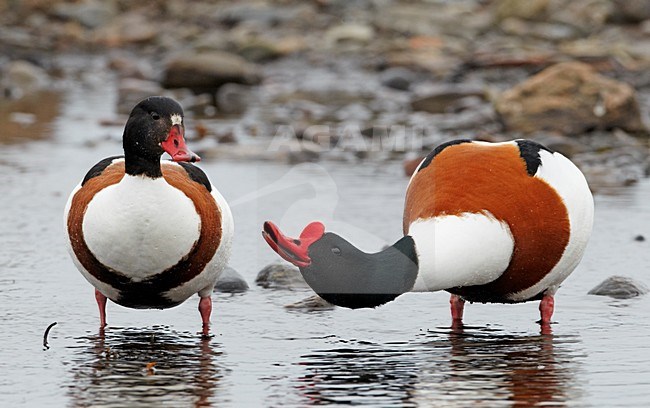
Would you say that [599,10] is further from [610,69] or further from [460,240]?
[460,240]

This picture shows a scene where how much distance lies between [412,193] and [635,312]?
5.84ft

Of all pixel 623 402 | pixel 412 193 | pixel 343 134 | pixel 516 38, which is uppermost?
pixel 516 38

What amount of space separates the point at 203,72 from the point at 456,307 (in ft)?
55.8

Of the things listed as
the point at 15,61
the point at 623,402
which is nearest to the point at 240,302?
the point at 623,402

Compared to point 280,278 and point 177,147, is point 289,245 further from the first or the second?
point 280,278

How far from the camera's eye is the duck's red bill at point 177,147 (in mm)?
7320

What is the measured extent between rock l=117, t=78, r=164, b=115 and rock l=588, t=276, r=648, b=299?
552 inches

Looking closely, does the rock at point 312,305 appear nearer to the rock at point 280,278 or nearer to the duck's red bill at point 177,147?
the rock at point 280,278

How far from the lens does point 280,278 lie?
9.45 metres

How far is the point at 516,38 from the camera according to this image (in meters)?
32.1

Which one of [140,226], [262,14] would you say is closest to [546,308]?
[140,226]

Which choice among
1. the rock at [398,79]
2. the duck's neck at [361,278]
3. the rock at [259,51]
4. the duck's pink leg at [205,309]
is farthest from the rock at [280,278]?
the rock at [259,51]

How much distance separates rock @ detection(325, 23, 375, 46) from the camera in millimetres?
32875

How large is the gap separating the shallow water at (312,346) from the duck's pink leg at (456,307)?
0.32 feet
